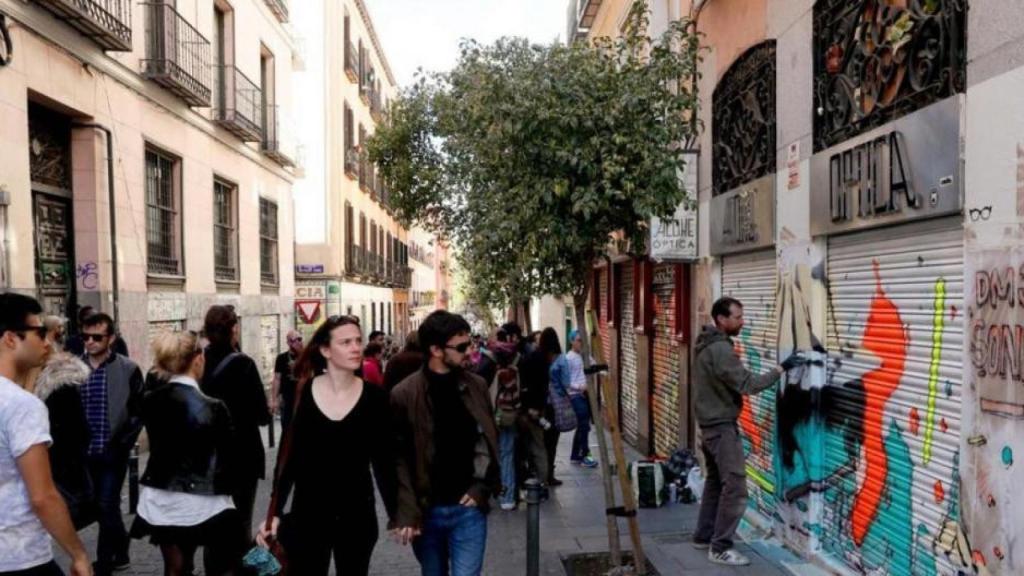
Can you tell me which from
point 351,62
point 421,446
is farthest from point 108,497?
point 351,62

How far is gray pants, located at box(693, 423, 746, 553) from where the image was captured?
19.4 ft

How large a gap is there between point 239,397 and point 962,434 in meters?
4.53

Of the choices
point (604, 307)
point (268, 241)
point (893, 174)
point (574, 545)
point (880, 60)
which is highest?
point (880, 60)

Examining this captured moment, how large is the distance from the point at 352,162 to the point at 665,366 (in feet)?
68.8

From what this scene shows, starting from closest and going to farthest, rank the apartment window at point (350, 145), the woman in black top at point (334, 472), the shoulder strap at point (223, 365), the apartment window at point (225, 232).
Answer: the woman in black top at point (334, 472), the shoulder strap at point (223, 365), the apartment window at point (225, 232), the apartment window at point (350, 145)

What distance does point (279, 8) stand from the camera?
→ 19906mm

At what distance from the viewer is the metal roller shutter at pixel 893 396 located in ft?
14.5

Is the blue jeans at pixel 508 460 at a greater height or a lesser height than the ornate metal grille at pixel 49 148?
lesser

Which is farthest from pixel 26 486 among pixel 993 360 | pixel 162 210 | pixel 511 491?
pixel 162 210

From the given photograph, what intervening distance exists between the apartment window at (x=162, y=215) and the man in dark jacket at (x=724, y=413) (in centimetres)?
991

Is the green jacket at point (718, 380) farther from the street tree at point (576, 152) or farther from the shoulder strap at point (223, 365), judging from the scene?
the shoulder strap at point (223, 365)

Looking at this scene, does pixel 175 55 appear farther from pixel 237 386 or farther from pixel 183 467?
pixel 183 467

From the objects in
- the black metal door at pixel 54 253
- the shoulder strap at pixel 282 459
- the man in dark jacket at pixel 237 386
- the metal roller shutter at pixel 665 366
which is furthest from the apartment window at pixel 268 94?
the shoulder strap at pixel 282 459

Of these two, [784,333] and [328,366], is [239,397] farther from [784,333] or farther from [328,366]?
[784,333]
